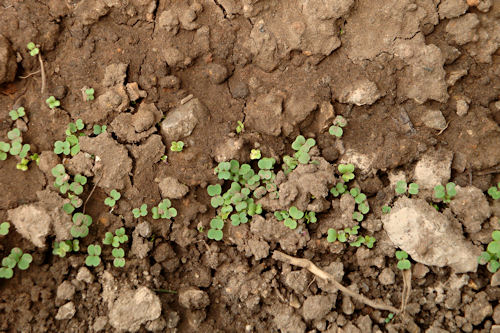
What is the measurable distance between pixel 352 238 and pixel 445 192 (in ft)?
2.33

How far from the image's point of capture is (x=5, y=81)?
2795 millimetres

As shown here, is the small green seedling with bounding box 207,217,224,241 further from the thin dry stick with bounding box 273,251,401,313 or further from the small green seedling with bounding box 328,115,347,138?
the small green seedling with bounding box 328,115,347,138

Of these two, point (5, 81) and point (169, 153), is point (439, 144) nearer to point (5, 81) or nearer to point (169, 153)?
point (169, 153)

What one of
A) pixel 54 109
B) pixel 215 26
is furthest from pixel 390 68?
pixel 54 109

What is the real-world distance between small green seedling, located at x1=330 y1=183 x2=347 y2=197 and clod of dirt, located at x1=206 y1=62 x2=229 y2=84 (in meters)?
1.09

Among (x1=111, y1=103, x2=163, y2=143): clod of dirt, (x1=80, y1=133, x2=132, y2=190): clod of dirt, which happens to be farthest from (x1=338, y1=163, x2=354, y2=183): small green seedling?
(x1=80, y1=133, x2=132, y2=190): clod of dirt

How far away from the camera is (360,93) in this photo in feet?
9.29

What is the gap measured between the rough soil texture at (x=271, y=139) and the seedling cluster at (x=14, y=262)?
83 mm

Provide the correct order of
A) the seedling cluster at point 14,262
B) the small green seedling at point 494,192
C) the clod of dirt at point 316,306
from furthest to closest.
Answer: the small green seedling at point 494,192, the clod of dirt at point 316,306, the seedling cluster at point 14,262

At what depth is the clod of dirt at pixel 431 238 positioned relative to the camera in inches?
107

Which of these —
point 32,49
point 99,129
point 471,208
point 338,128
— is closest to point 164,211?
point 99,129

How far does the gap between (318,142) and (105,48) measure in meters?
1.63

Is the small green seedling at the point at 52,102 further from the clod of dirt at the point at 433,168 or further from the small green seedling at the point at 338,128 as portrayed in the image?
the clod of dirt at the point at 433,168

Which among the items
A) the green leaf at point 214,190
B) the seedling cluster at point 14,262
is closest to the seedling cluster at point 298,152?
the green leaf at point 214,190
